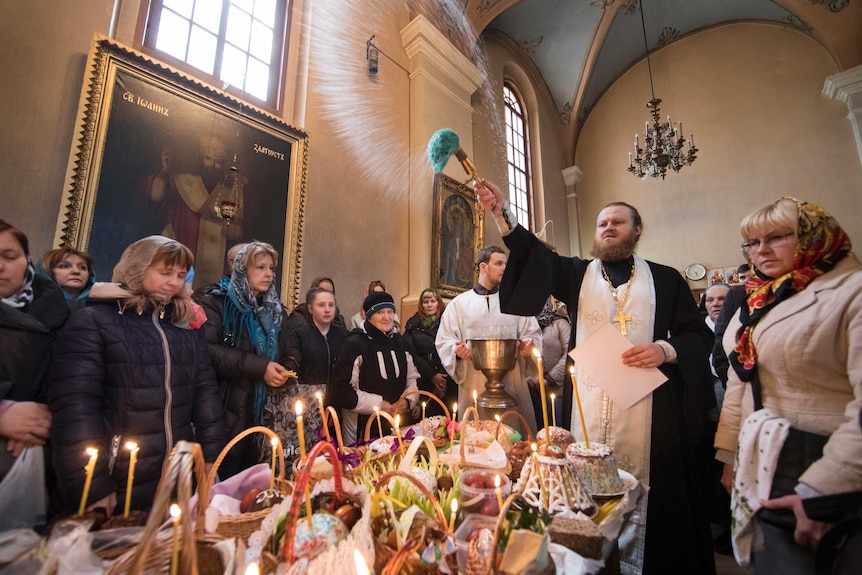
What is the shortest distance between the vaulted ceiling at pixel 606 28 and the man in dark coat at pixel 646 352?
6.26 m

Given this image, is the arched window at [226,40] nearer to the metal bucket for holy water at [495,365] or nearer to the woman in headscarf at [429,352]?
the woman in headscarf at [429,352]

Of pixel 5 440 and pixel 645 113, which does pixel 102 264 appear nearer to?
pixel 5 440

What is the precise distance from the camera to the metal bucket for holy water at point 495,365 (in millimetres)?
2268

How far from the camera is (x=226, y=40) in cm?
407

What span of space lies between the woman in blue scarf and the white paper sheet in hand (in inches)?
62.9

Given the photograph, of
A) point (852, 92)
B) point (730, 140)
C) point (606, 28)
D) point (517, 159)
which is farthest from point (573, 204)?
point (852, 92)

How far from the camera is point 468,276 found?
18.9ft

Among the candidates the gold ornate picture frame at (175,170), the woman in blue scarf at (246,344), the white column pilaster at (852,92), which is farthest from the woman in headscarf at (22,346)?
the white column pilaster at (852,92)

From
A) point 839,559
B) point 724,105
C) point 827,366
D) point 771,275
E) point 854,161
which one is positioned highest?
point 724,105

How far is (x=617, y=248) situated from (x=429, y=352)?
86.8 inches

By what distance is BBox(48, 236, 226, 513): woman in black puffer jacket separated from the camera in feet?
4.45

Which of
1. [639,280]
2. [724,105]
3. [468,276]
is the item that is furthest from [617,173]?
[639,280]

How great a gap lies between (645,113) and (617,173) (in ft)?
4.81

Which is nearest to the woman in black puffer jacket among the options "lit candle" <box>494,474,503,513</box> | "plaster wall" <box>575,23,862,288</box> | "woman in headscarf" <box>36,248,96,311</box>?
"woman in headscarf" <box>36,248,96,311</box>
